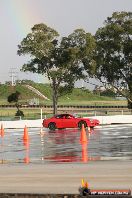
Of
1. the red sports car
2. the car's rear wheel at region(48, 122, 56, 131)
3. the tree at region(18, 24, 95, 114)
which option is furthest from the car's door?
the tree at region(18, 24, 95, 114)

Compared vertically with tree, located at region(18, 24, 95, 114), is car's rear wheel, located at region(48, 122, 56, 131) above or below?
below

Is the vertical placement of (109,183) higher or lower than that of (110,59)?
lower

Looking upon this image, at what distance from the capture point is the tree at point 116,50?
71.4 metres

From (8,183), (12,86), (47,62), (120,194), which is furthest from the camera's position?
(12,86)

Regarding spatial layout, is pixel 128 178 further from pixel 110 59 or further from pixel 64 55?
pixel 110 59

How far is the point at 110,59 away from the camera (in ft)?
240

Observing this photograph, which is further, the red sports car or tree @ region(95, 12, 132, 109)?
tree @ region(95, 12, 132, 109)

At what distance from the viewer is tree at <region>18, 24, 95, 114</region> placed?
6494 cm

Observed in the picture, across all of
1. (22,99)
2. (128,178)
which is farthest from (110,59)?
(22,99)

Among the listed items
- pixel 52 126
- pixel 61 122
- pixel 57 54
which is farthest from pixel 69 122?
pixel 57 54

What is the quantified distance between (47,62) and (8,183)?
5550 cm

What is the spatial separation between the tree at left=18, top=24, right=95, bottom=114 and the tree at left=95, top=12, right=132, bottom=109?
421cm

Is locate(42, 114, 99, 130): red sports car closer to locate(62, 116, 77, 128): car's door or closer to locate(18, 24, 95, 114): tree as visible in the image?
locate(62, 116, 77, 128): car's door

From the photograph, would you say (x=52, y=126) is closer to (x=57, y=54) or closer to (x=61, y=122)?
(x=61, y=122)
